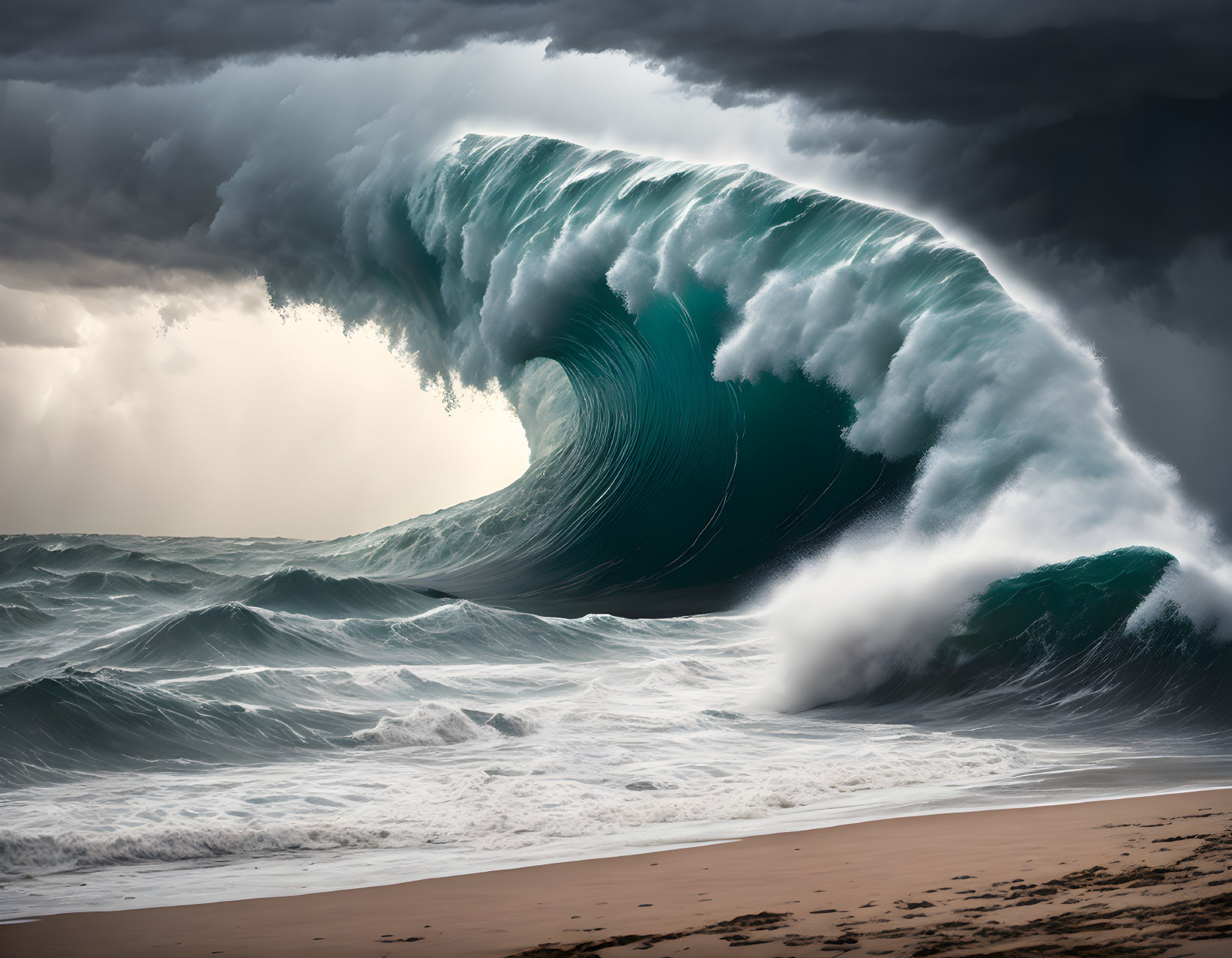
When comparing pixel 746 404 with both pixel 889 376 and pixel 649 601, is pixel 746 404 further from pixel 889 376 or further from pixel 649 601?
pixel 649 601

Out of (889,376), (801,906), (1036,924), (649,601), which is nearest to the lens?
(1036,924)

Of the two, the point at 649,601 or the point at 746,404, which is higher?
the point at 746,404

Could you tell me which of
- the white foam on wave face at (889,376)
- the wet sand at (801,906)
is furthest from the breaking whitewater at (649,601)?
the wet sand at (801,906)

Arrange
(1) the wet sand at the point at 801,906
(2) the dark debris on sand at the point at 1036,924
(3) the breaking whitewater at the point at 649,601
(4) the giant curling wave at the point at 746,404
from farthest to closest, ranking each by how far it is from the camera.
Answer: (4) the giant curling wave at the point at 746,404 → (3) the breaking whitewater at the point at 649,601 → (1) the wet sand at the point at 801,906 → (2) the dark debris on sand at the point at 1036,924

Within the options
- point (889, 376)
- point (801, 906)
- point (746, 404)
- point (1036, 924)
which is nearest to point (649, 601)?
point (746, 404)

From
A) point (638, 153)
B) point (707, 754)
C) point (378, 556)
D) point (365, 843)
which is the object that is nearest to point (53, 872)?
point (365, 843)

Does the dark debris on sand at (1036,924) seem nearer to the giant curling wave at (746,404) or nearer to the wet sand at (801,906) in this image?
the wet sand at (801,906)
